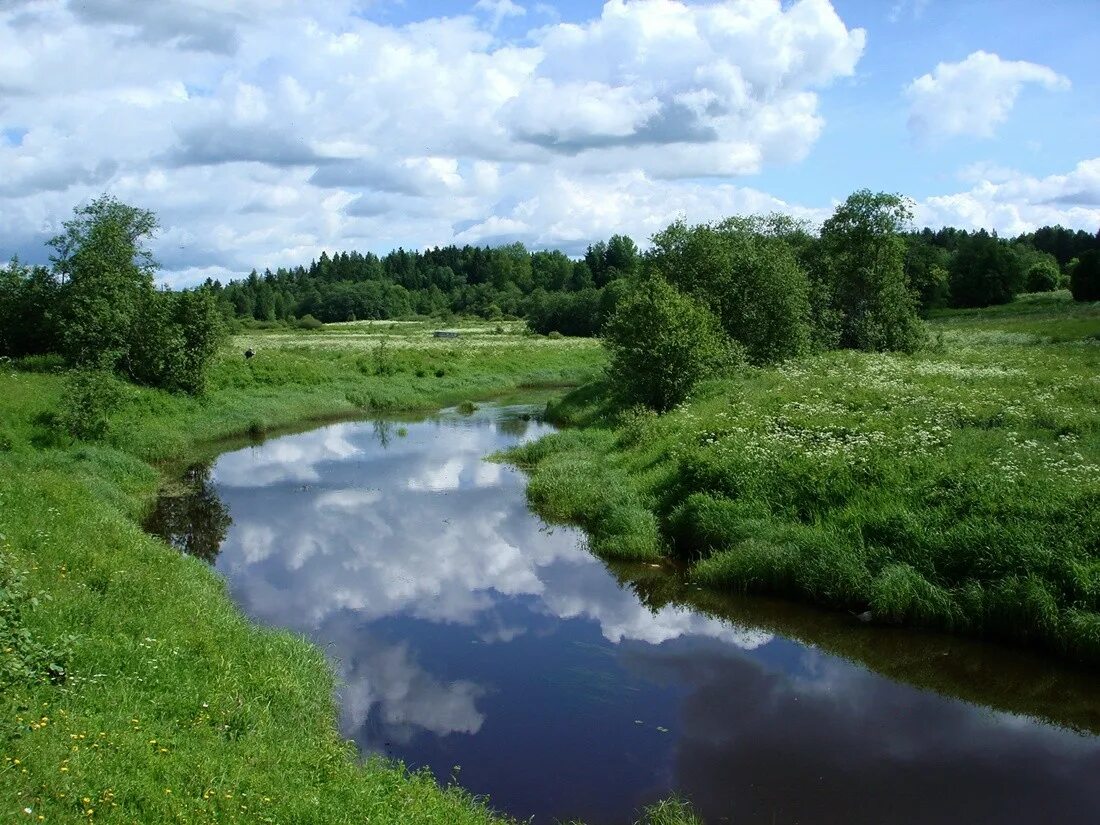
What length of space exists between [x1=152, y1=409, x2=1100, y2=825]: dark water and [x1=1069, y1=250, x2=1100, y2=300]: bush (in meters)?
75.1

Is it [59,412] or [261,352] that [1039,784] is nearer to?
[59,412]

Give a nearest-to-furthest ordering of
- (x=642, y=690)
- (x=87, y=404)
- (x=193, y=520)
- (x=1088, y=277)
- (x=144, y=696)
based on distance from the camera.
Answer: (x=144, y=696), (x=642, y=690), (x=193, y=520), (x=87, y=404), (x=1088, y=277)

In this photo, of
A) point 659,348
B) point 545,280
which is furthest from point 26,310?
point 545,280

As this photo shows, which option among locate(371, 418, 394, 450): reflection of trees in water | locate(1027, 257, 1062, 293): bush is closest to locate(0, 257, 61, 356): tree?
locate(371, 418, 394, 450): reflection of trees in water

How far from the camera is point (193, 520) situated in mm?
24031

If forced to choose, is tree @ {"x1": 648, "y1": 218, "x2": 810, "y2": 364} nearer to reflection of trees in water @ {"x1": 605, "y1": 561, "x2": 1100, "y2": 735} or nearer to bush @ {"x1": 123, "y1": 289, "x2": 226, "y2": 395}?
bush @ {"x1": 123, "y1": 289, "x2": 226, "y2": 395}

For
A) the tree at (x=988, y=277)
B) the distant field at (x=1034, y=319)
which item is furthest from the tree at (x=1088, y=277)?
the tree at (x=988, y=277)

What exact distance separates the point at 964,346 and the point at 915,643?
3822 cm

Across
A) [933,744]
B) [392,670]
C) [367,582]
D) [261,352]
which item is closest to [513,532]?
[367,582]

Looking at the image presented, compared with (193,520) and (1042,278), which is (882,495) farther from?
(1042,278)

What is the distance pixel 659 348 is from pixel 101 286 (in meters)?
23.5

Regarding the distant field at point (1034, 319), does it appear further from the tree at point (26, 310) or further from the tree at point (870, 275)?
the tree at point (26, 310)

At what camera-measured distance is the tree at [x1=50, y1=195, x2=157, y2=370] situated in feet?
122

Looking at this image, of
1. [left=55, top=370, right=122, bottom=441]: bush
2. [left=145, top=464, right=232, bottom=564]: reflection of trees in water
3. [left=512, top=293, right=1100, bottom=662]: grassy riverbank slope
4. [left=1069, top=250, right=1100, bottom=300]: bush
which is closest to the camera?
[left=512, top=293, right=1100, bottom=662]: grassy riverbank slope
